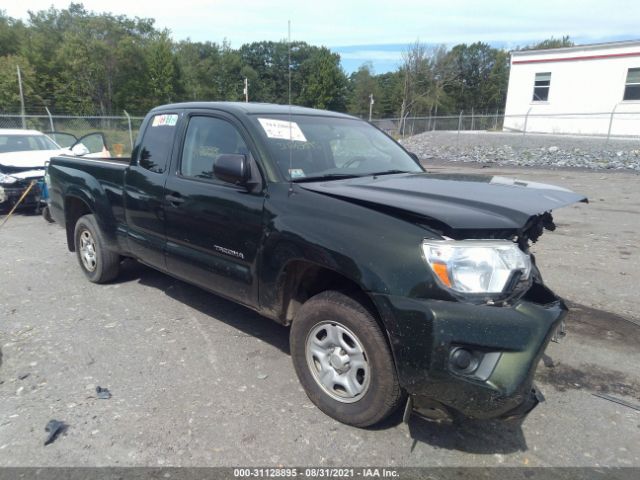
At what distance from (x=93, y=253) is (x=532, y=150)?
2005 centimetres

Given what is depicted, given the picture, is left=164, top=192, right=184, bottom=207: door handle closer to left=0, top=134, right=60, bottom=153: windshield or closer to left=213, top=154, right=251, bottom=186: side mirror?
left=213, top=154, right=251, bottom=186: side mirror

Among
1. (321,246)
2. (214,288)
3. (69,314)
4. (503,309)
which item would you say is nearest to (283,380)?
(214,288)

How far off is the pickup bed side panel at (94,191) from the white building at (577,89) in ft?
75.9

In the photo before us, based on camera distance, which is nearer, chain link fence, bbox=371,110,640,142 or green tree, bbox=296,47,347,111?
chain link fence, bbox=371,110,640,142

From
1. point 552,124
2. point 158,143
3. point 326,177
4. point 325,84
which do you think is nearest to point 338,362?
point 326,177

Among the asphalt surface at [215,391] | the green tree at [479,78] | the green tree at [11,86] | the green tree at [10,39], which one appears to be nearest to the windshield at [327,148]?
the asphalt surface at [215,391]

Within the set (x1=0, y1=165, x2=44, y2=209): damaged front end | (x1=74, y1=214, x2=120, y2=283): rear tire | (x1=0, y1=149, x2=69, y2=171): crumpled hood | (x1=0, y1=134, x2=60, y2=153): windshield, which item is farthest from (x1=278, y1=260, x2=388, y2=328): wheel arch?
(x1=0, y1=134, x2=60, y2=153): windshield

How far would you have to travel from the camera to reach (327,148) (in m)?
3.61

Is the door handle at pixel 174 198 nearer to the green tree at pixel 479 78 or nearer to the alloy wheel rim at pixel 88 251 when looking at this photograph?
the alloy wheel rim at pixel 88 251

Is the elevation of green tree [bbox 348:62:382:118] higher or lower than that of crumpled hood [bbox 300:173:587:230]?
higher

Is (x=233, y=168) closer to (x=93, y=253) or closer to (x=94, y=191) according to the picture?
(x=94, y=191)

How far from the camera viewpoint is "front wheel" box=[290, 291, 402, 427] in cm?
251

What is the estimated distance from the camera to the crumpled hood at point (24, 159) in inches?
361

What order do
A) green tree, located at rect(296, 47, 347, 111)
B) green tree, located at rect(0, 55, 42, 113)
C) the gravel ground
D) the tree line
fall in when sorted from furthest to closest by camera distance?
green tree, located at rect(296, 47, 347, 111)
the tree line
green tree, located at rect(0, 55, 42, 113)
the gravel ground
